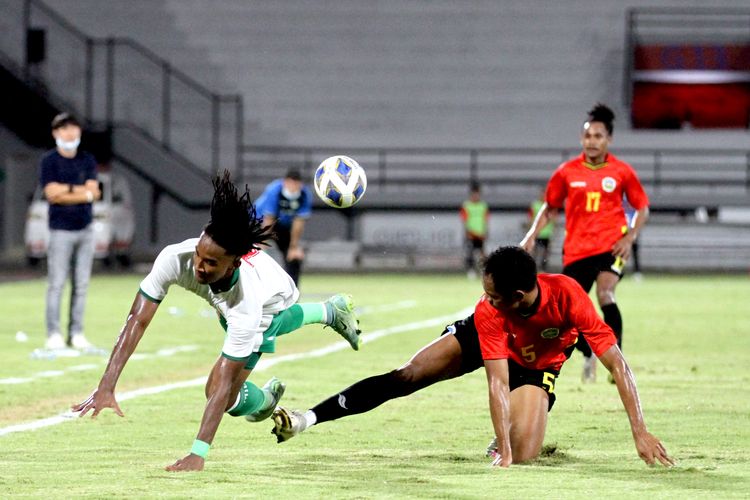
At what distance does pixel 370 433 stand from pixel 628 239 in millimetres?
4086

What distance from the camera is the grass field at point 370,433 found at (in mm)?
6656

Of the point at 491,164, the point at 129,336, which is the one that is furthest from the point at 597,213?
the point at 491,164

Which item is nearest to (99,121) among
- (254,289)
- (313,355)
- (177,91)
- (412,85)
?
(177,91)

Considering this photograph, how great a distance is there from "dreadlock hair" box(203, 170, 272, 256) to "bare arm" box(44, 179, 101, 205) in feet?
22.2

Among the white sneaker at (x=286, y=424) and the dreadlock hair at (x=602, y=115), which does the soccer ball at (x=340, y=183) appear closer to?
the dreadlock hair at (x=602, y=115)

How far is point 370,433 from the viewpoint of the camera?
28.8 ft

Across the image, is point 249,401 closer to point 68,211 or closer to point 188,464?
point 188,464

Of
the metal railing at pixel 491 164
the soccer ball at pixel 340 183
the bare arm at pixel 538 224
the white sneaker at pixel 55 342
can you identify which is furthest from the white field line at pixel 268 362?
the metal railing at pixel 491 164

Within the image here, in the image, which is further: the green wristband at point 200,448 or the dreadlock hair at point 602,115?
the dreadlock hair at point 602,115

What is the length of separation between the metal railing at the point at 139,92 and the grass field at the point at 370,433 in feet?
63.5

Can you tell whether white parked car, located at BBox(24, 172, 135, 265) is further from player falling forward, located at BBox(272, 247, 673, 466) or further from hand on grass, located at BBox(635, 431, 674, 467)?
hand on grass, located at BBox(635, 431, 674, 467)

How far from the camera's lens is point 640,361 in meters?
13.7

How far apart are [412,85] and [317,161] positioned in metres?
3.23

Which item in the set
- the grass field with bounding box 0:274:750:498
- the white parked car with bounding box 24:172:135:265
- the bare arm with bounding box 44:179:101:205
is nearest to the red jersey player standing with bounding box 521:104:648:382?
the grass field with bounding box 0:274:750:498
